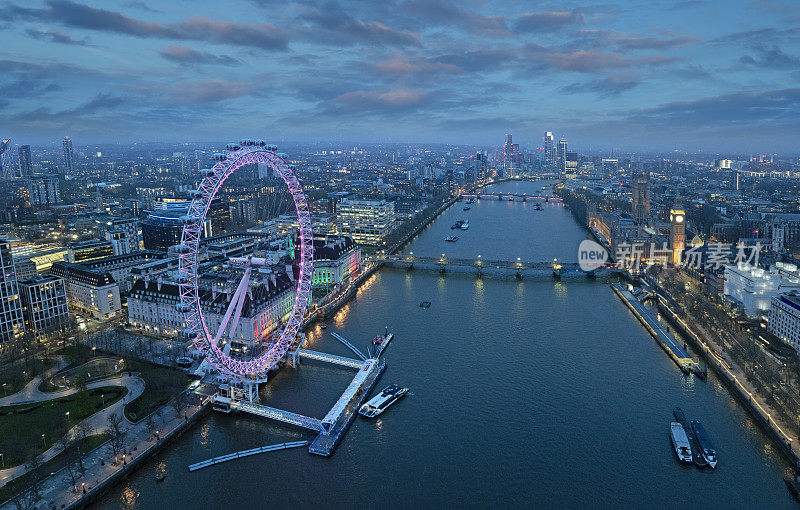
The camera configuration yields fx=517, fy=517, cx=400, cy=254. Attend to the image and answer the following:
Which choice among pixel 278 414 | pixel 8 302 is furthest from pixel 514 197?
pixel 278 414

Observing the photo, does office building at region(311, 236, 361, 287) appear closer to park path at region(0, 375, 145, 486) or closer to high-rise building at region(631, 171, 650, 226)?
park path at region(0, 375, 145, 486)

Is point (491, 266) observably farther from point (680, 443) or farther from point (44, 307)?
point (44, 307)

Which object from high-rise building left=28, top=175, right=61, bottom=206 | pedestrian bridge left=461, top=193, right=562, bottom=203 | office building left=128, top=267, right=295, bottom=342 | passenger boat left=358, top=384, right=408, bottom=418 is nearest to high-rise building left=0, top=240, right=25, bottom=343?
office building left=128, top=267, right=295, bottom=342

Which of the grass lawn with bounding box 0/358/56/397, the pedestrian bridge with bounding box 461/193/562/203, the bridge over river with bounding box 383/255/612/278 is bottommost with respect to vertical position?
the grass lawn with bounding box 0/358/56/397

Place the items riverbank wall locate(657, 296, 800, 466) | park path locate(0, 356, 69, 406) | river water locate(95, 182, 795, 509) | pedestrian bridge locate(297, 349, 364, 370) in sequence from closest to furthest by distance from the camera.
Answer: river water locate(95, 182, 795, 509), riverbank wall locate(657, 296, 800, 466), park path locate(0, 356, 69, 406), pedestrian bridge locate(297, 349, 364, 370)

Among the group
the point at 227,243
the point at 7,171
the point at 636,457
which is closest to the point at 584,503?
the point at 636,457

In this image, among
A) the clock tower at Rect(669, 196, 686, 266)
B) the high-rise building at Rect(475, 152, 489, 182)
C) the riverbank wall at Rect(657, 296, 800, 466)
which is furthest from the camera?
the high-rise building at Rect(475, 152, 489, 182)
